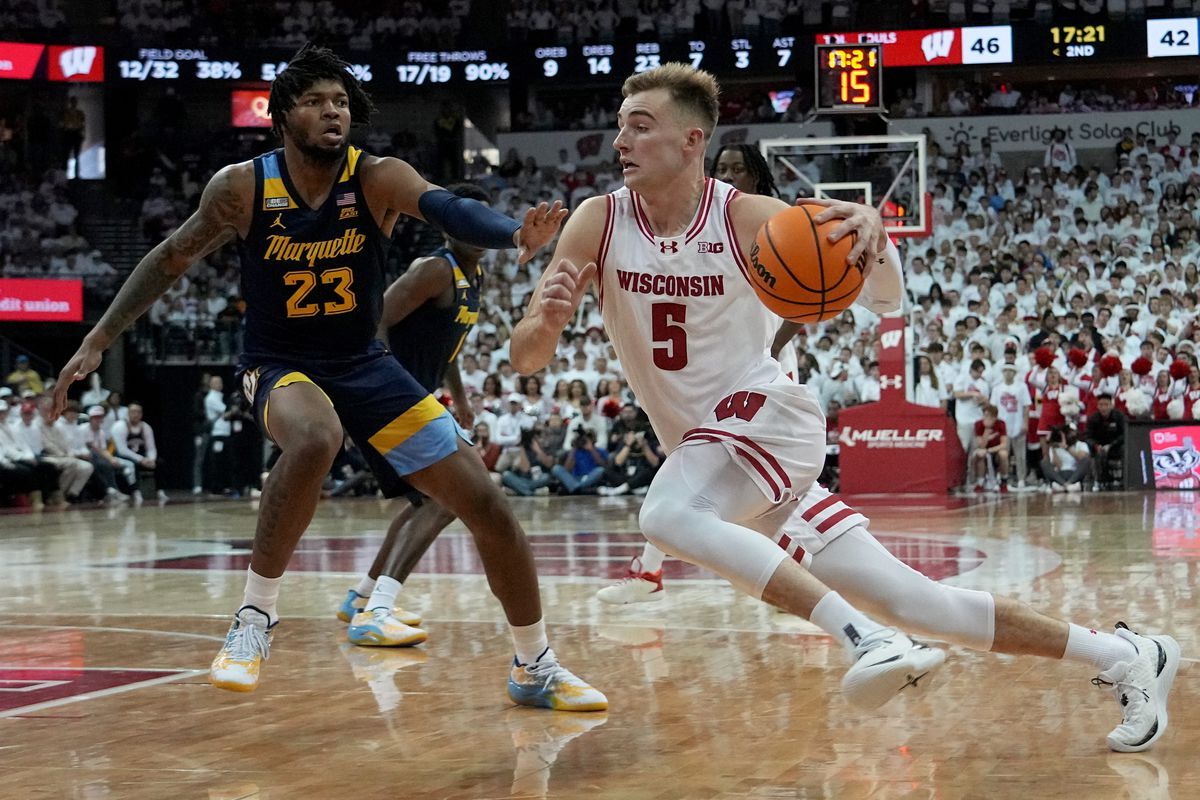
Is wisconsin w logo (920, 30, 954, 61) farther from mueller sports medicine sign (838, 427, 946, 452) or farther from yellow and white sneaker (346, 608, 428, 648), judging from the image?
yellow and white sneaker (346, 608, 428, 648)

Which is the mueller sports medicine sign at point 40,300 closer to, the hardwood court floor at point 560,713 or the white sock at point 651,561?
the hardwood court floor at point 560,713

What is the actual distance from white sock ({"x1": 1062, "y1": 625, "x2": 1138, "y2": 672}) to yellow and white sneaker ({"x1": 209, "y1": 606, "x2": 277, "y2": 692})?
2.70 metres

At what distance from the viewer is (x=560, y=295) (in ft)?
13.1

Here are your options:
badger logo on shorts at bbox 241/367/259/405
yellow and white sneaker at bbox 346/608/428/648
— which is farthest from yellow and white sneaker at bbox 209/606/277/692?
yellow and white sneaker at bbox 346/608/428/648

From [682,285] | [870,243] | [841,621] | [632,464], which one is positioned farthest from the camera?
[632,464]

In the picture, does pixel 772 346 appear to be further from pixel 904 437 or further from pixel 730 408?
pixel 904 437

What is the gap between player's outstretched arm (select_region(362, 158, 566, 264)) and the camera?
4.34 metres

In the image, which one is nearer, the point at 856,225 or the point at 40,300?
the point at 856,225

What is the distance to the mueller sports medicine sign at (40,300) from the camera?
24.3 meters

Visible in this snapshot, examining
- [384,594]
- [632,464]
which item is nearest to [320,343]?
[384,594]

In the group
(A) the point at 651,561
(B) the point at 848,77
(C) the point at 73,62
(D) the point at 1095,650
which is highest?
(C) the point at 73,62

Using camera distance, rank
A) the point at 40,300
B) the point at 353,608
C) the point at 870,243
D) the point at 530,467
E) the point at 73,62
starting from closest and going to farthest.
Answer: the point at 870,243 → the point at 353,608 → the point at 530,467 → the point at 40,300 → the point at 73,62

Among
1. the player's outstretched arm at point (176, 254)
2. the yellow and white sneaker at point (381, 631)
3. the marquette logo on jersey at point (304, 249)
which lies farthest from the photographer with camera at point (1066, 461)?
the player's outstretched arm at point (176, 254)

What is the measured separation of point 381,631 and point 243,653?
1.53 m
